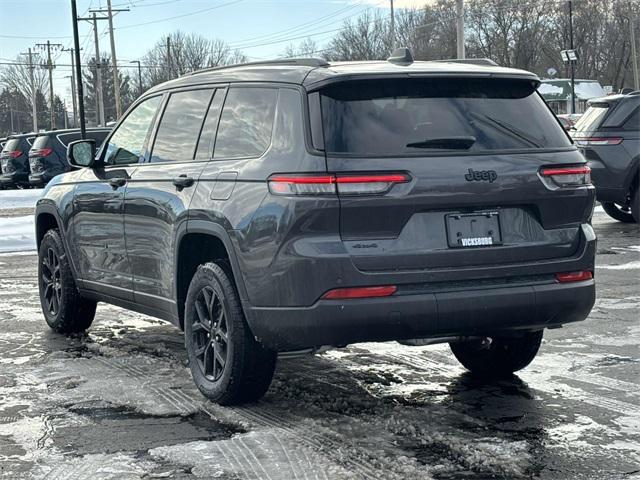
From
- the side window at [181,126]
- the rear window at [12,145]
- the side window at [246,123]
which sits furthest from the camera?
the rear window at [12,145]

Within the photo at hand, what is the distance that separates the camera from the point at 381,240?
15.5 feet

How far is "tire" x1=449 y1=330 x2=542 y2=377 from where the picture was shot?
5.84 metres

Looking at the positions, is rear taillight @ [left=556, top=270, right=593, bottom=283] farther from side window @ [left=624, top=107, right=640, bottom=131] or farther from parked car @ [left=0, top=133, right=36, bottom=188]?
parked car @ [left=0, top=133, right=36, bottom=188]

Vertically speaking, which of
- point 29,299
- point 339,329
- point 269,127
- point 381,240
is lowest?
point 29,299

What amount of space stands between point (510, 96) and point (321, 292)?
1457 mm

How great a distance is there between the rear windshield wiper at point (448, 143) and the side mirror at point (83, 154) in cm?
296

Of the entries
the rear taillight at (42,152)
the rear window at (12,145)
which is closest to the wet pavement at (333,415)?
the rear taillight at (42,152)

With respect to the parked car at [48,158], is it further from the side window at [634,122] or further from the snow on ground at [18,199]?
the side window at [634,122]

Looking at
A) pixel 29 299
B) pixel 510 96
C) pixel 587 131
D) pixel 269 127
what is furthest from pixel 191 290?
pixel 587 131

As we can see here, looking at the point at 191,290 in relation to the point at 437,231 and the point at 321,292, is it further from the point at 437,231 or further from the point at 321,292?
the point at 437,231

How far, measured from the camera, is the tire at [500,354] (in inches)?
230

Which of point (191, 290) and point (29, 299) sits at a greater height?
Result: point (191, 290)

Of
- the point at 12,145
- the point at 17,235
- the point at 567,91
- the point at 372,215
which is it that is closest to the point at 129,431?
the point at 372,215

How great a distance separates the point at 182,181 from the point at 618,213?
10.9 metres
